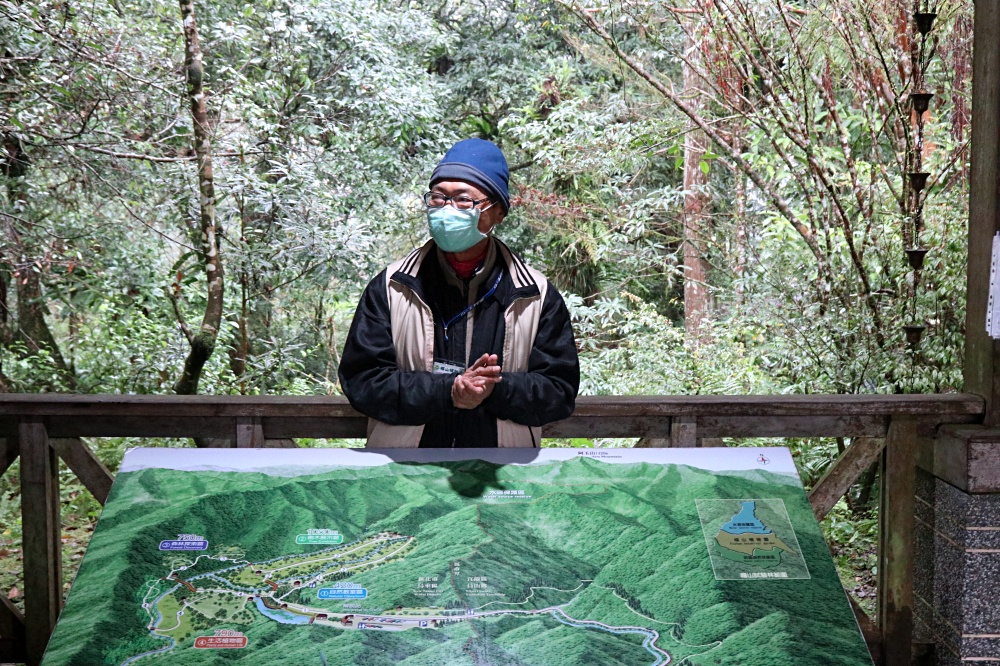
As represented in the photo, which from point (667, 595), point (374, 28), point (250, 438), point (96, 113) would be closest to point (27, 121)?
point (96, 113)

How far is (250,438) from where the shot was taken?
9.08 feet

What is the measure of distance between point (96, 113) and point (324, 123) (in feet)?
5.91

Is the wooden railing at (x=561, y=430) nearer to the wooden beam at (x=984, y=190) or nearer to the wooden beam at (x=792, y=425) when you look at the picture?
the wooden beam at (x=792, y=425)

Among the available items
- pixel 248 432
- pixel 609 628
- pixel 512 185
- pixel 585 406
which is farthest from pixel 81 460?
pixel 512 185

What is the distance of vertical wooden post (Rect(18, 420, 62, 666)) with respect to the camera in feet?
8.90

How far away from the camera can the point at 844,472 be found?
2848 mm

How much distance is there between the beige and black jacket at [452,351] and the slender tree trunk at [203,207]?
3152 mm

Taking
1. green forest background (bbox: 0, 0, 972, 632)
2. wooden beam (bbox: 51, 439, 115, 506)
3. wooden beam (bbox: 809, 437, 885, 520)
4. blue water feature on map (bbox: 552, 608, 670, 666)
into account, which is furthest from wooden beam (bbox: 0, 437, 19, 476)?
green forest background (bbox: 0, 0, 972, 632)

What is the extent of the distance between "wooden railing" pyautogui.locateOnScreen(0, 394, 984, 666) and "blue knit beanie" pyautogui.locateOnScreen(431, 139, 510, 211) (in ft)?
2.43

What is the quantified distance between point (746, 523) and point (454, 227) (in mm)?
1005

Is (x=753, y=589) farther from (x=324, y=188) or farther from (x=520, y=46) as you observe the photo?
(x=520, y=46)

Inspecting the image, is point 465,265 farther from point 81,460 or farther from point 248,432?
point 81,460

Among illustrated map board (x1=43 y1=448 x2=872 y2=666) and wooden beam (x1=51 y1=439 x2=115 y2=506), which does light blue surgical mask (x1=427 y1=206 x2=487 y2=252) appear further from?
wooden beam (x1=51 y1=439 x2=115 y2=506)

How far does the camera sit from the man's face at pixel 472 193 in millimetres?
A: 2242
